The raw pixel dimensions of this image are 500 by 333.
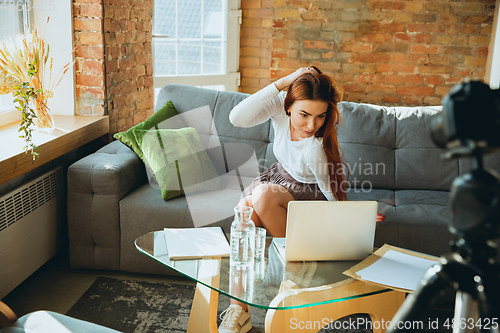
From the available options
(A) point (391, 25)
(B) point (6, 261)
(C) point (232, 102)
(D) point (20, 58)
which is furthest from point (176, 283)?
(A) point (391, 25)

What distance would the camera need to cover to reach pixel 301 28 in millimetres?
3928

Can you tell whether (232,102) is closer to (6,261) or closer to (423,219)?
(423,219)

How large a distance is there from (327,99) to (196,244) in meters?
0.82

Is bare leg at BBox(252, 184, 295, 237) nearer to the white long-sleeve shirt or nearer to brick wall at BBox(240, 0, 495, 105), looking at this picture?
the white long-sleeve shirt

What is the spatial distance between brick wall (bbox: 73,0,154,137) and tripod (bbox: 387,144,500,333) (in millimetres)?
2529

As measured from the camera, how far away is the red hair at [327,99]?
1793mm

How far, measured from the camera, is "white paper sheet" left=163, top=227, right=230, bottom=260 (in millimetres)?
1409

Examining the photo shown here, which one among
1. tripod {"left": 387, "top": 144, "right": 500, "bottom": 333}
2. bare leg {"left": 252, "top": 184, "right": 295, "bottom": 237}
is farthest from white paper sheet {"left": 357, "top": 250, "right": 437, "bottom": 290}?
tripod {"left": 387, "top": 144, "right": 500, "bottom": 333}

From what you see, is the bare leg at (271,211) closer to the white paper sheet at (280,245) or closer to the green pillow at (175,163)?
the white paper sheet at (280,245)

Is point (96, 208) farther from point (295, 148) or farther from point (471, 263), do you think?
point (471, 263)

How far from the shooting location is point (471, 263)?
1.24ft

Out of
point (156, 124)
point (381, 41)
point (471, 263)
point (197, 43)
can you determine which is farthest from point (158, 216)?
point (381, 41)

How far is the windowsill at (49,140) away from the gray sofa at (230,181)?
0.46ft

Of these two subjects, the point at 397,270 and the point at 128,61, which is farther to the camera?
the point at 128,61
